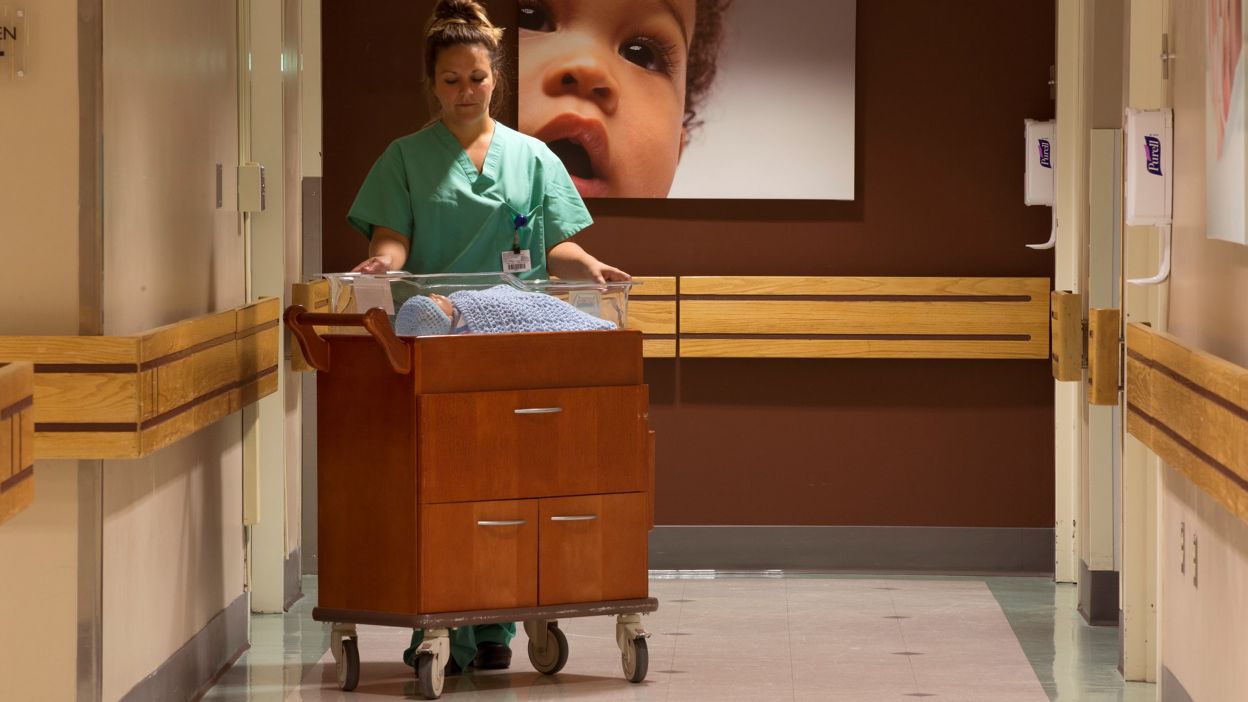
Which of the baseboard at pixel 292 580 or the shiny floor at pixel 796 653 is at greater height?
the baseboard at pixel 292 580

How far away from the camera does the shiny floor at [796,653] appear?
14.4 feet

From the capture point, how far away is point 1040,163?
5844 millimetres

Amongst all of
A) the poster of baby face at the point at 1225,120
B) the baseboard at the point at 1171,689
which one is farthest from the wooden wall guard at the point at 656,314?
the poster of baby face at the point at 1225,120

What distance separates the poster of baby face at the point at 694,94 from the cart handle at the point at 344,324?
6.50ft

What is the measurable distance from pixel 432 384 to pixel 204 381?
0.53 meters

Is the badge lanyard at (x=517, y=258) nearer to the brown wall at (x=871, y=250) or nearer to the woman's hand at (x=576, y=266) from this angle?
the woman's hand at (x=576, y=266)

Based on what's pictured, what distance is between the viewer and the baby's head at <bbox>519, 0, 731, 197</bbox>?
6.05 metres

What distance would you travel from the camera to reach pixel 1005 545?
20.3 feet

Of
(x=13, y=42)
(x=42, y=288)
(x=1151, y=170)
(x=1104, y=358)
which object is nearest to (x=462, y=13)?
(x=13, y=42)

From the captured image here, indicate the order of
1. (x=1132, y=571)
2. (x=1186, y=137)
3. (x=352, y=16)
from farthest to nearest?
(x=352, y=16)
(x=1132, y=571)
(x=1186, y=137)

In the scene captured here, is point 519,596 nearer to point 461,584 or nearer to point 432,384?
point 461,584

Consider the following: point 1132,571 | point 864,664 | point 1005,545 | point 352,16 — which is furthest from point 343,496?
point 1005,545

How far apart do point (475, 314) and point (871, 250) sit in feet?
7.67

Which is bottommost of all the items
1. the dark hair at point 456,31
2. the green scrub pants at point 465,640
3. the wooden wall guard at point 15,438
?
the green scrub pants at point 465,640
